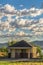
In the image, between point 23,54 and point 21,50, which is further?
point 21,50

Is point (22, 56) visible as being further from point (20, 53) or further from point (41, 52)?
point (41, 52)

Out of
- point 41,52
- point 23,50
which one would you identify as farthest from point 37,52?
point 23,50

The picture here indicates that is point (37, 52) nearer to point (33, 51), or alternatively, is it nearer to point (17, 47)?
point (33, 51)

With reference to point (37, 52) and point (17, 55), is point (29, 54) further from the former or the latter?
point (37, 52)

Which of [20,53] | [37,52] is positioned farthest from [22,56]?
[37,52]

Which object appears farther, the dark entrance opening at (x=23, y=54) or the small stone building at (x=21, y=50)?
the dark entrance opening at (x=23, y=54)

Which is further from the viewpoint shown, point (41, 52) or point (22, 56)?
point (41, 52)

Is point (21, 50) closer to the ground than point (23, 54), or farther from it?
farther from it

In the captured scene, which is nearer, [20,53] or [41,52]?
[20,53]

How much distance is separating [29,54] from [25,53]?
19.4 inches

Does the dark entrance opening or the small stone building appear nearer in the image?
the small stone building

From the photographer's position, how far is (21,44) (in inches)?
1247

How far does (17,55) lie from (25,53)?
98 centimetres

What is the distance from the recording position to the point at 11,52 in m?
31.8
